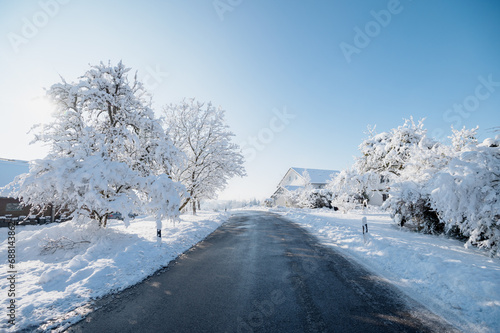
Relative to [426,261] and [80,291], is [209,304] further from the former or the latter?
[426,261]

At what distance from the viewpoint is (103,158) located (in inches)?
303

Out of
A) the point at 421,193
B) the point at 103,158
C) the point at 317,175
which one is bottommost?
the point at 421,193

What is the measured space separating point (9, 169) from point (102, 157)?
25618 mm

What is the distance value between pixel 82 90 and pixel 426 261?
45.1ft

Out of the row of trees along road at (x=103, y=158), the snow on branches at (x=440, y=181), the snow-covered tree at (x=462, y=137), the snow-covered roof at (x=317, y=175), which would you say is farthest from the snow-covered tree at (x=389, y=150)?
the snow-covered roof at (x=317, y=175)

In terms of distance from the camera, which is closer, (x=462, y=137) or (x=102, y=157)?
(x=102, y=157)

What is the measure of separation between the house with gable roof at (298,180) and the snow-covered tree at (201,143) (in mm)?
26140

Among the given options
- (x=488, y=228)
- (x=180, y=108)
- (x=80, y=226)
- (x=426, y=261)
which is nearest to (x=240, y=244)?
(x=426, y=261)

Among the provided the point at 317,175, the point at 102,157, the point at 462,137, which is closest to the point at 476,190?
the point at 462,137

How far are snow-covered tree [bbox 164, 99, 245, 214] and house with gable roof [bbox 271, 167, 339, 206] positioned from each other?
26140 millimetres

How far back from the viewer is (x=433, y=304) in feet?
12.1

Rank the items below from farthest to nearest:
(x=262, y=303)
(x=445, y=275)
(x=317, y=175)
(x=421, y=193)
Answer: (x=317, y=175), (x=421, y=193), (x=445, y=275), (x=262, y=303)

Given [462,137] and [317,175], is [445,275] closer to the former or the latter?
[462,137]

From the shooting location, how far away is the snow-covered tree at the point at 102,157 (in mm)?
6906
